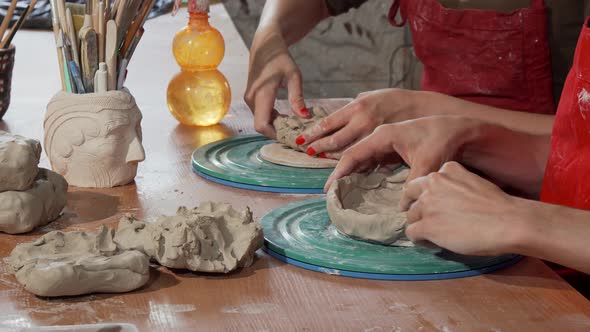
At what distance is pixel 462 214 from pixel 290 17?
132 centimetres

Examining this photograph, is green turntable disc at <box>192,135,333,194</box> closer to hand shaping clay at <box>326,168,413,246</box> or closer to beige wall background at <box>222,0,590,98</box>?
hand shaping clay at <box>326,168,413,246</box>

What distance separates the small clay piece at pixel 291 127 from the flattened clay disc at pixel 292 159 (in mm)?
20

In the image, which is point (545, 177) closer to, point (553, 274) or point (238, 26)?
point (553, 274)

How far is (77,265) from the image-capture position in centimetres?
115

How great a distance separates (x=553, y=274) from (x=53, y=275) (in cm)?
77

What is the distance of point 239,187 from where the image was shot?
5.61 feet

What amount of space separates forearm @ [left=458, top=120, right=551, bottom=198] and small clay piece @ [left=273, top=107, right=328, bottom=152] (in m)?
0.42

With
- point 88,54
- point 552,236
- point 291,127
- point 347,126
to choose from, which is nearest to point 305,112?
point 291,127

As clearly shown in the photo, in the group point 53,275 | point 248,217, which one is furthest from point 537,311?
point 53,275

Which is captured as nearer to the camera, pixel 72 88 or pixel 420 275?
pixel 420 275

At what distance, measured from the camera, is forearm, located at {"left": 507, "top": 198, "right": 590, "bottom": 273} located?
119cm

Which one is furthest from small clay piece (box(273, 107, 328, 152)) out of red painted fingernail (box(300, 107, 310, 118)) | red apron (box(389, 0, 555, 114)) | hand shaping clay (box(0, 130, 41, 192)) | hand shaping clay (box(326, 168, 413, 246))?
hand shaping clay (box(0, 130, 41, 192))

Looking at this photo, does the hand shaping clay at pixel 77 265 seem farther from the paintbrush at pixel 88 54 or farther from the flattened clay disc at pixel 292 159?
the flattened clay disc at pixel 292 159

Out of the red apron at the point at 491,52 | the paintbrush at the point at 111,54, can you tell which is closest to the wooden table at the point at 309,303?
the paintbrush at the point at 111,54
